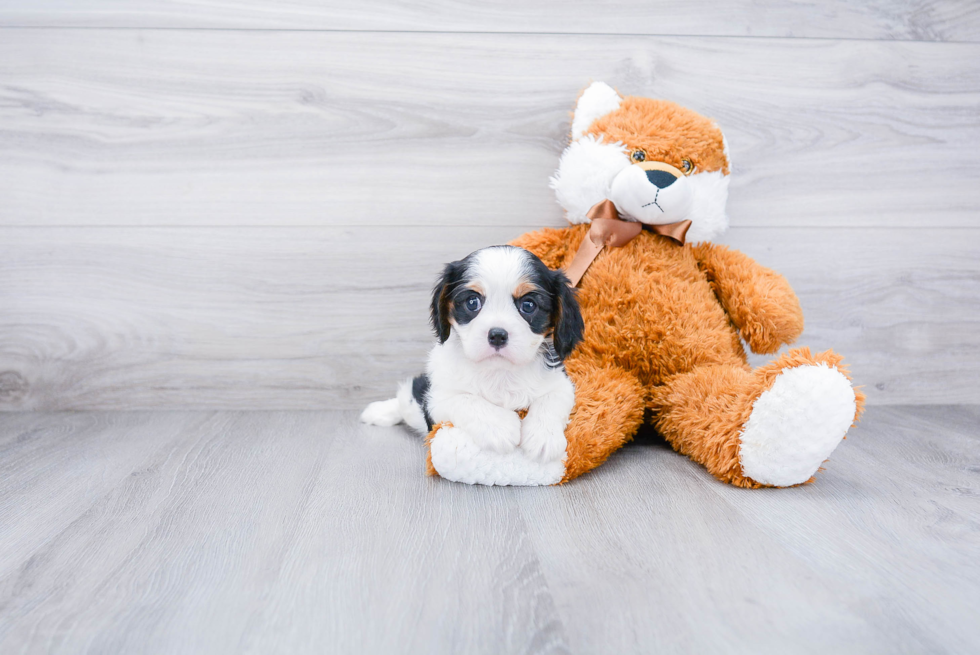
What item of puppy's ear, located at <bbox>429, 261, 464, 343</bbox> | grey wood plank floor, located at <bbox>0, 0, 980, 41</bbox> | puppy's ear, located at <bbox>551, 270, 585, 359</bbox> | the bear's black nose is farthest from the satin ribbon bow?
grey wood plank floor, located at <bbox>0, 0, 980, 41</bbox>

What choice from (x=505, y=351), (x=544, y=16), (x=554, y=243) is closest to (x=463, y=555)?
(x=505, y=351)

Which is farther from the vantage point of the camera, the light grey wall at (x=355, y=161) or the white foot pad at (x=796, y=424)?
the light grey wall at (x=355, y=161)

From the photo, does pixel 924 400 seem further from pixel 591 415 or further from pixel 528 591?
pixel 528 591

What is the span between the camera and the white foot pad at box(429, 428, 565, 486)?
125 cm

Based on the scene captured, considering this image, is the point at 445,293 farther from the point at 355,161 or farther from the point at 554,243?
the point at 355,161

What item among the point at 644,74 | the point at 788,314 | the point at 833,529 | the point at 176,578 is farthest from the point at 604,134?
the point at 176,578

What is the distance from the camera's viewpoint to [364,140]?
177cm

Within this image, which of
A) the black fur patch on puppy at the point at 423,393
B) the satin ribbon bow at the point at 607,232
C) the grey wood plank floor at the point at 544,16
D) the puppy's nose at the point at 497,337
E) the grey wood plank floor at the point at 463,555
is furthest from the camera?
the grey wood plank floor at the point at 544,16

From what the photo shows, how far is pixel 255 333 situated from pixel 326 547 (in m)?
0.95

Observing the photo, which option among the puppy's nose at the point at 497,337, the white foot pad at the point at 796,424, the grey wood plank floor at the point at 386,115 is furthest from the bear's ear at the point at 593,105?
the white foot pad at the point at 796,424

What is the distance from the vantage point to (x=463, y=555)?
3.26 ft

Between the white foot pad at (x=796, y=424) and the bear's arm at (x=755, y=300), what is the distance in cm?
23

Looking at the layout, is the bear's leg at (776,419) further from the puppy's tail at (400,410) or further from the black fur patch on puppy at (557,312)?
the puppy's tail at (400,410)

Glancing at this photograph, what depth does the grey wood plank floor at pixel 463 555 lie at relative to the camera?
31.2 inches
